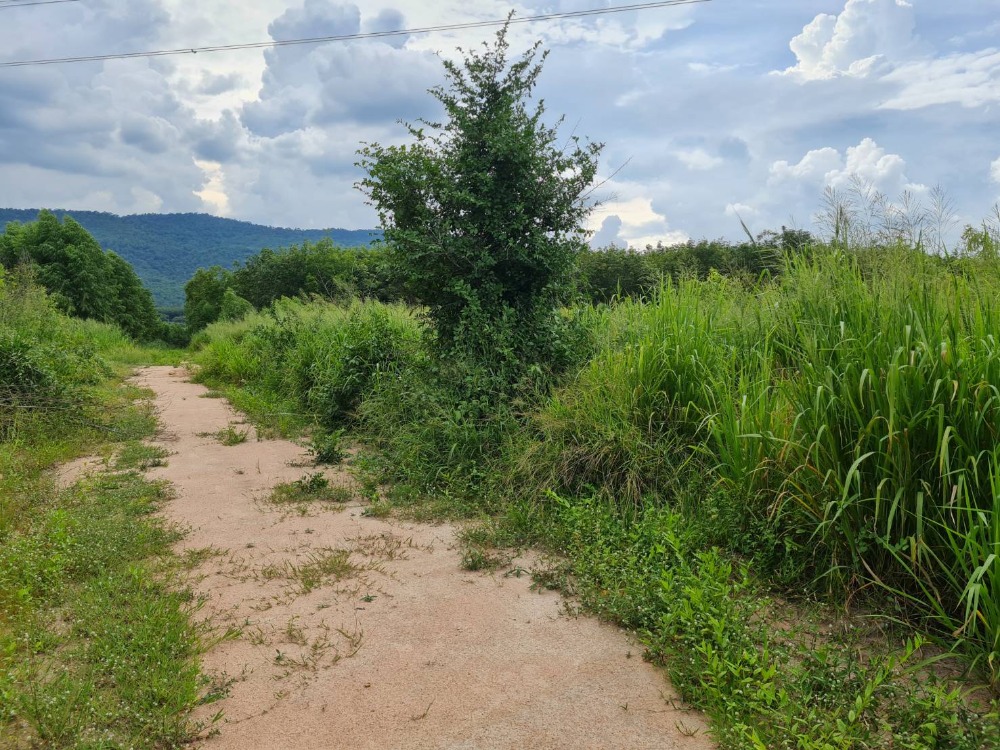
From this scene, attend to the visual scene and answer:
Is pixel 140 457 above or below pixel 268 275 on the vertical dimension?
below

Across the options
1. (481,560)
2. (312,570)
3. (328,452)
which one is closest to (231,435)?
(328,452)

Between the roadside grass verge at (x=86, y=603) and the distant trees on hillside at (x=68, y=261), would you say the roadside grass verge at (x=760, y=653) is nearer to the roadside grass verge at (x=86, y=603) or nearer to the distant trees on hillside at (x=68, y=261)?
the roadside grass verge at (x=86, y=603)

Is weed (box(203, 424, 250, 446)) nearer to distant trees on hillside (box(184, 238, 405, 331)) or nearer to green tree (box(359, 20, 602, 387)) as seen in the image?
green tree (box(359, 20, 602, 387))

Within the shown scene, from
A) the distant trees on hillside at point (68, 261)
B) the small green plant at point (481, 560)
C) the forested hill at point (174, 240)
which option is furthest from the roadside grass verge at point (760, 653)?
the forested hill at point (174, 240)

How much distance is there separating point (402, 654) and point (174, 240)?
157 metres

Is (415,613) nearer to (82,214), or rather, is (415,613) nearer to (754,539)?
(754,539)

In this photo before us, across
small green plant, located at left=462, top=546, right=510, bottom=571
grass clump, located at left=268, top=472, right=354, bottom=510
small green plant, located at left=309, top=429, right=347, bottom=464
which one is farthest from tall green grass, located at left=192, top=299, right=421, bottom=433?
small green plant, located at left=462, top=546, right=510, bottom=571

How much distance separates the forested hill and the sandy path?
112 metres

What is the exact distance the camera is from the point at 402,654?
9.84ft

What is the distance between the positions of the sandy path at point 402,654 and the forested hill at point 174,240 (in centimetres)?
11165

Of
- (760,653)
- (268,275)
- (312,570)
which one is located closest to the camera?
(760,653)

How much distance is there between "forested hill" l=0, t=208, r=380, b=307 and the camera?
118m

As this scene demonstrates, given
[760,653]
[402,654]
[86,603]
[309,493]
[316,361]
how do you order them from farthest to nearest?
[316,361]
[309,493]
[86,603]
[402,654]
[760,653]

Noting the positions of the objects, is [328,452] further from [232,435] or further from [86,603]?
[86,603]
